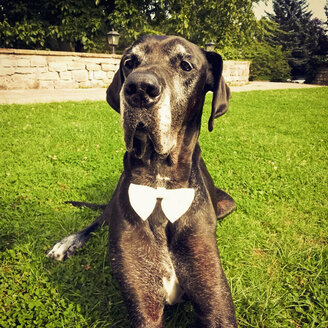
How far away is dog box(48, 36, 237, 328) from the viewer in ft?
5.79

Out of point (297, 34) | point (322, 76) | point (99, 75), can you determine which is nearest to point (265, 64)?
point (322, 76)

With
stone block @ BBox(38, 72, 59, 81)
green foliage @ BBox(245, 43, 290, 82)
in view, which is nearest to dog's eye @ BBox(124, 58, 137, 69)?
stone block @ BBox(38, 72, 59, 81)

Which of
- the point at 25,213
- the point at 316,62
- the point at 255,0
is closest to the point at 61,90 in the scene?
the point at 25,213

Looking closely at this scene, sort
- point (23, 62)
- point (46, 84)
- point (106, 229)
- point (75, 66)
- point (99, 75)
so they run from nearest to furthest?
1. point (106, 229)
2. point (23, 62)
3. point (46, 84)
4. point (75, 66)
5. point (99, 75)

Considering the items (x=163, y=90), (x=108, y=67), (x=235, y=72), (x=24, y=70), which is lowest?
(x=235, y=72)

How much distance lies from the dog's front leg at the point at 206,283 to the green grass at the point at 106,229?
0.37m

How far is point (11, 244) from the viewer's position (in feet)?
9.30

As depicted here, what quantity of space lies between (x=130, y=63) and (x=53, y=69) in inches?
458

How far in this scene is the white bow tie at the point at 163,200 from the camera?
195 centimetres

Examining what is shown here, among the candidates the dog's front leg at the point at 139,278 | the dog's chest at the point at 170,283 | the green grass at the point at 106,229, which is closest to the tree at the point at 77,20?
the green grass at the point at 106,229

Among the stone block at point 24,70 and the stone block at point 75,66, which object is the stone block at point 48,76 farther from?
the stone block at point 75,66

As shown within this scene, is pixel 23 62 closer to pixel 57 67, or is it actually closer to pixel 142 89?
pixel 57 67

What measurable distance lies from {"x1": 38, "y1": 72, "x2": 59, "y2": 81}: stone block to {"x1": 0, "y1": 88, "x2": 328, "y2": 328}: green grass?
600 centimetres

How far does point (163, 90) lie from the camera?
1.71 m
